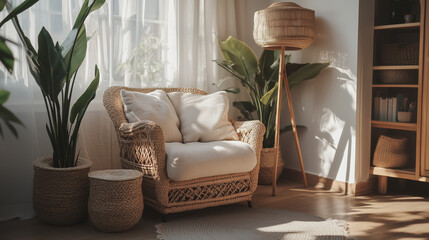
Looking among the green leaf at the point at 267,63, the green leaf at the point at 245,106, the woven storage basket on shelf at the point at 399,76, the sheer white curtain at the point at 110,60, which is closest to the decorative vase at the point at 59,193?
the sheer white curtain at the point at 110,60

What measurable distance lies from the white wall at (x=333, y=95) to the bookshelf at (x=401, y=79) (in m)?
0.16

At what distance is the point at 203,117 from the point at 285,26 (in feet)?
3.02

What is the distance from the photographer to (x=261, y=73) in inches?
156

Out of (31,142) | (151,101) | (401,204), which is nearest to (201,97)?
(151,101)

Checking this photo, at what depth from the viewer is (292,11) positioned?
3471mm

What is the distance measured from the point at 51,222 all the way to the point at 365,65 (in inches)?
98.2

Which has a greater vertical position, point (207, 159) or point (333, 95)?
point (333, 95)

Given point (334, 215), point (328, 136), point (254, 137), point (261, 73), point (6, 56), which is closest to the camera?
point (6, 56)

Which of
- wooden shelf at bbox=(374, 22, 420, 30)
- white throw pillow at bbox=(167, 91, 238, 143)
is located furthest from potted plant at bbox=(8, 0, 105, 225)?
wooden shelf at bbox=(374, 22, 420, 30)

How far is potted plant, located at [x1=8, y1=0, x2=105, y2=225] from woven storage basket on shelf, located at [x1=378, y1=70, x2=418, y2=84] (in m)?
2.19

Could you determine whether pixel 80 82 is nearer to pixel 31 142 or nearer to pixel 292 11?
pixel 31 142

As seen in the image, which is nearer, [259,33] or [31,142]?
[31,142]

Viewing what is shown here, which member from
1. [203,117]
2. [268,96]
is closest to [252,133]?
[203,117]

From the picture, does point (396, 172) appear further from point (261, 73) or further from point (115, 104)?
point (115, 104)
